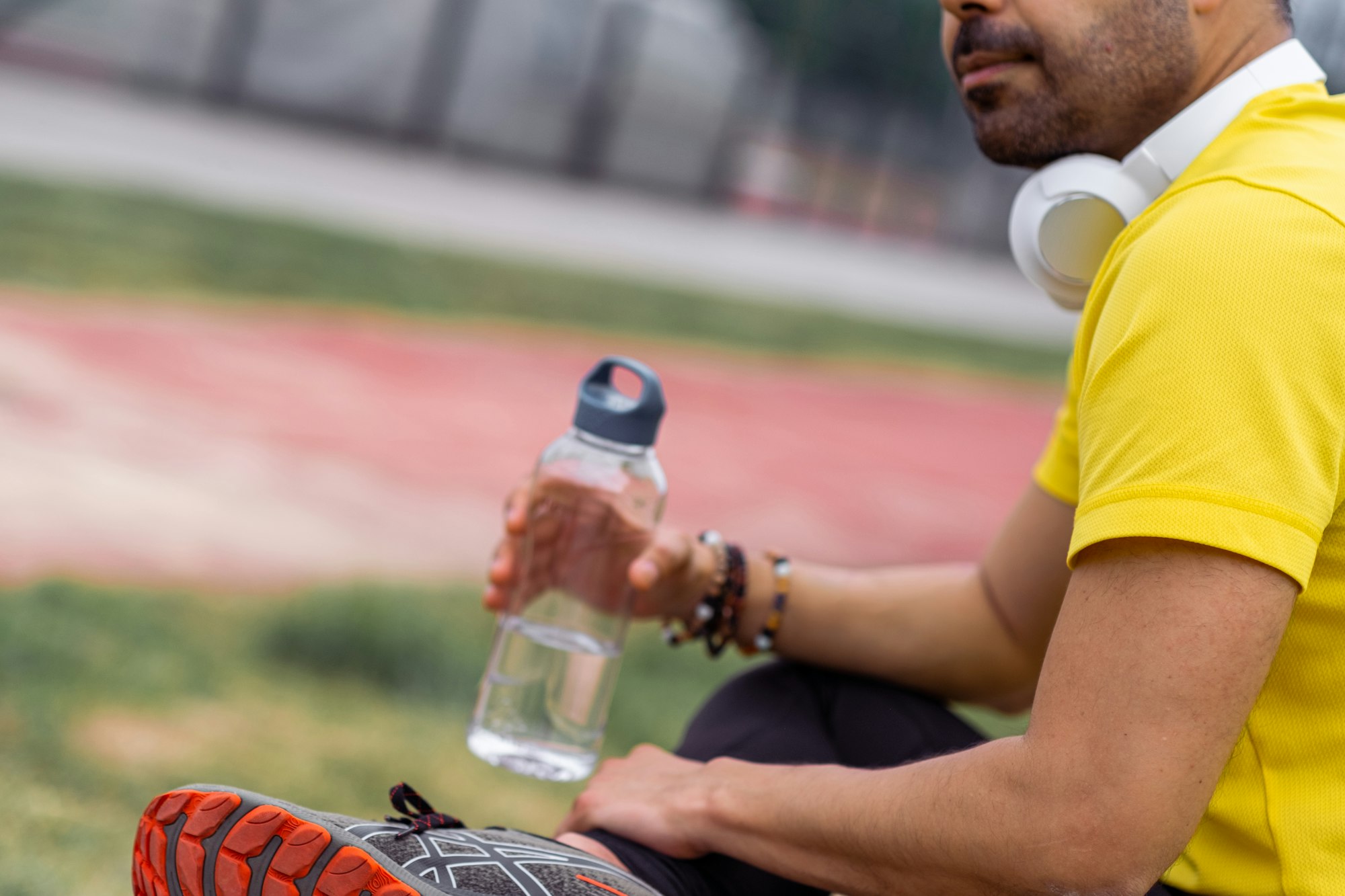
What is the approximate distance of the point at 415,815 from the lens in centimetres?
160

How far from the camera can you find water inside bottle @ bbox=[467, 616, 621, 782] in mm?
2443

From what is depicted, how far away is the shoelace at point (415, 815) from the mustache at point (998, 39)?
3.48ft

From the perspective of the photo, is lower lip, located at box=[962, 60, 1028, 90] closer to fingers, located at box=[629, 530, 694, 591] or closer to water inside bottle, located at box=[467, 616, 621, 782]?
fingers, located at box=[629, 530, 694, 591]

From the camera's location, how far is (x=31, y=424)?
497 centimetres

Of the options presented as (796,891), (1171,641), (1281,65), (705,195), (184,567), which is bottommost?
(705,195)

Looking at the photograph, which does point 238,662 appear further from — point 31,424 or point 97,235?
point 97,235

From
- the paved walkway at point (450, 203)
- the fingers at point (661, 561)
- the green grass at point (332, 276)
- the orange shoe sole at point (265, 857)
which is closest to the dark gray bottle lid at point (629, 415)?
the fingers at point (661, 561)

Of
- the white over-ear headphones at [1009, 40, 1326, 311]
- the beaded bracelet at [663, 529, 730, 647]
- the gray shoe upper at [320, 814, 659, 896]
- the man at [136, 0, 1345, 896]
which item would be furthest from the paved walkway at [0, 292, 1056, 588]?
the white over-ear headphones at [1009, 40, 1326, 311]

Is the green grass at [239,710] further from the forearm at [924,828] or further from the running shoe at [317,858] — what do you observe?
the forearm at [924,828]

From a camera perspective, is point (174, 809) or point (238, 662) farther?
point (238, 662)

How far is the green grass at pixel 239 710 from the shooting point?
2.59 meters

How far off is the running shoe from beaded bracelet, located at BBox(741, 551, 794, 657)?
0.72 metres

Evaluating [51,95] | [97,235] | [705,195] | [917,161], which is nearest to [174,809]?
[97,235]

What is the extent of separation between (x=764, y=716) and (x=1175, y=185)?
0.88m
